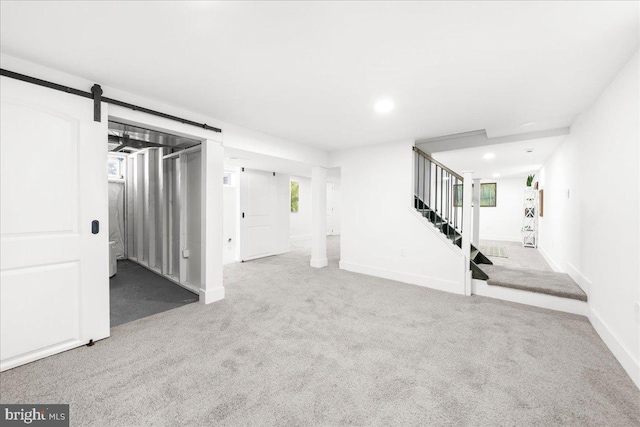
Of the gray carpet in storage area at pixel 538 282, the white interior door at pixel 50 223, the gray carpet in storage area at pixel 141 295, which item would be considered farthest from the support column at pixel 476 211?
the white interior door at pixel 50 223

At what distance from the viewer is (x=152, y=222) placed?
473 centimetres

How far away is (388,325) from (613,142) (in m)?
2.63

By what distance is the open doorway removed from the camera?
3.46 meters

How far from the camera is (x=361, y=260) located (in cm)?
486

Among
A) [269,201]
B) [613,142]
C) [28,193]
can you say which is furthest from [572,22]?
[269,201]

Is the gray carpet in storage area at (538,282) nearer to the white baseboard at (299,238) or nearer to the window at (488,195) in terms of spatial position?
→ the white baseboard at (299,238)

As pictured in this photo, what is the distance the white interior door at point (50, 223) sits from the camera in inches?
75.7

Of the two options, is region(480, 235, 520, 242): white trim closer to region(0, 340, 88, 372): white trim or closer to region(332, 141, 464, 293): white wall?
region(332, 141, 464, 293): white wall

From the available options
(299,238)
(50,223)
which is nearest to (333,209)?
(299,238)

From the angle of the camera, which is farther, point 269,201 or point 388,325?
point 269,201

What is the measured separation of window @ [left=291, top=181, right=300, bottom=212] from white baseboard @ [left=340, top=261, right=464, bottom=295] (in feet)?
11.5

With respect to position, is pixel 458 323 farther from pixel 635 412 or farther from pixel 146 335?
pixel 146 335

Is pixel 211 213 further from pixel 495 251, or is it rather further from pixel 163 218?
pixel 495 251

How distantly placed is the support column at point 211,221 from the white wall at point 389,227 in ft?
8.12
